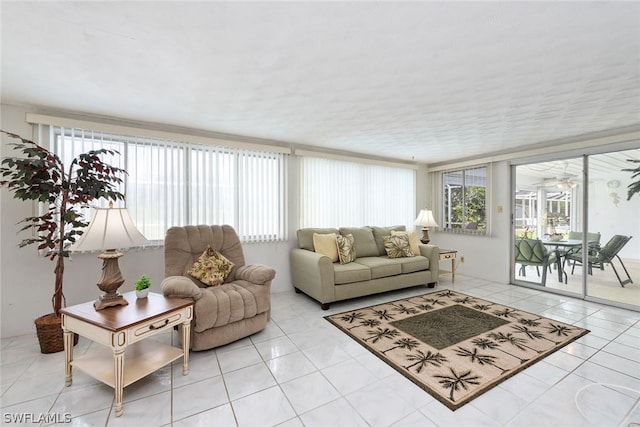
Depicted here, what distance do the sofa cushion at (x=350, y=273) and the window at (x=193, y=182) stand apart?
3.64 ft

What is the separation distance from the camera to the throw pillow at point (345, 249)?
377 centimetres

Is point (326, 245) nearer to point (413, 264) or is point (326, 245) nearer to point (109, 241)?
point (413, 264)

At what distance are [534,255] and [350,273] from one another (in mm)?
3206

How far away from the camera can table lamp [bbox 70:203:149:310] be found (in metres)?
1.90

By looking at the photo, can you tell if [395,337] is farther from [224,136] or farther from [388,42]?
[224,136]

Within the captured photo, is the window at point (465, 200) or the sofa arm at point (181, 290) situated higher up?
the window at point (465, 200)

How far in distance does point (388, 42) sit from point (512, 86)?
51.1 inches

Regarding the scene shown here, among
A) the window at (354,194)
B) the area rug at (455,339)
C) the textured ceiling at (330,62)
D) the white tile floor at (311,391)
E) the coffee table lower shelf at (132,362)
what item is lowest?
the white tile floor at (311,391)

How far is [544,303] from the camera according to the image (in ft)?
11.8

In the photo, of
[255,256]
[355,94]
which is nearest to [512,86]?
[355,94]

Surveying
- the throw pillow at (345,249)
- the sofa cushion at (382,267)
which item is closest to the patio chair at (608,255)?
the sofa cushion at (382,267)

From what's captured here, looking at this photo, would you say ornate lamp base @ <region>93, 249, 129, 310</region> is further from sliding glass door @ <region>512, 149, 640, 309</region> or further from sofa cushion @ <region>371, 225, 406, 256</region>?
sliding glass door @ <region>512, 149, 640, 309</region>

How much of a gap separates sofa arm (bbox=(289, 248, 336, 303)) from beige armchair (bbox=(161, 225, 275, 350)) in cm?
76

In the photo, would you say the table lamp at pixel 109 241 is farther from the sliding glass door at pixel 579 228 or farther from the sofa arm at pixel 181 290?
the sliding glass door at pixel 579 228
